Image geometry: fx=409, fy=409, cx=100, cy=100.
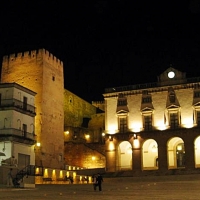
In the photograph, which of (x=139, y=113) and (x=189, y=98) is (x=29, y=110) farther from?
(x=189, y=98)

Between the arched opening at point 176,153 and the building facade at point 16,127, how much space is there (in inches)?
632

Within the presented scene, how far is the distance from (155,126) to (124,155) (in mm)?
5348

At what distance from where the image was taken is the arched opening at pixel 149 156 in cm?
4834

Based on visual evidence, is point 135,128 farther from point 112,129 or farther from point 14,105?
point 14,105

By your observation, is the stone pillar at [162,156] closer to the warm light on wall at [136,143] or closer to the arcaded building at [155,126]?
the arcaded building at [155,126]

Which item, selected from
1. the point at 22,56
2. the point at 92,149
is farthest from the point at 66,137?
the point at 22,56

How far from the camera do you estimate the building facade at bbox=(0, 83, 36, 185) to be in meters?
38.0

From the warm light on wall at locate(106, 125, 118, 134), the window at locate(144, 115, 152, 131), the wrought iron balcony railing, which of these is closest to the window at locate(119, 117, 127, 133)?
the warm light on wall at locate(106, 125, 118, 134)

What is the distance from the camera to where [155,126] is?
47938 mm

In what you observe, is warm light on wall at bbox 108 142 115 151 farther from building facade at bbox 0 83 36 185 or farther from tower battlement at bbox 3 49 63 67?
tower battlement at bbox 3 49 63 67

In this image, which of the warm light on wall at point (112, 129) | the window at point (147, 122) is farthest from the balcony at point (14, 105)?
the window at point (147, 122)

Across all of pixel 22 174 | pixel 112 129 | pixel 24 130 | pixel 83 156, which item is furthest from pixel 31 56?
pixel 22 174

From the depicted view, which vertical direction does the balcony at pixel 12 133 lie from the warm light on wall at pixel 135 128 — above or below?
below

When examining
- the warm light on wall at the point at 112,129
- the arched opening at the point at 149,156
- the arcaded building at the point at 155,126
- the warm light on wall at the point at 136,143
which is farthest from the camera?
the warm light on wall at the point at 112,129
